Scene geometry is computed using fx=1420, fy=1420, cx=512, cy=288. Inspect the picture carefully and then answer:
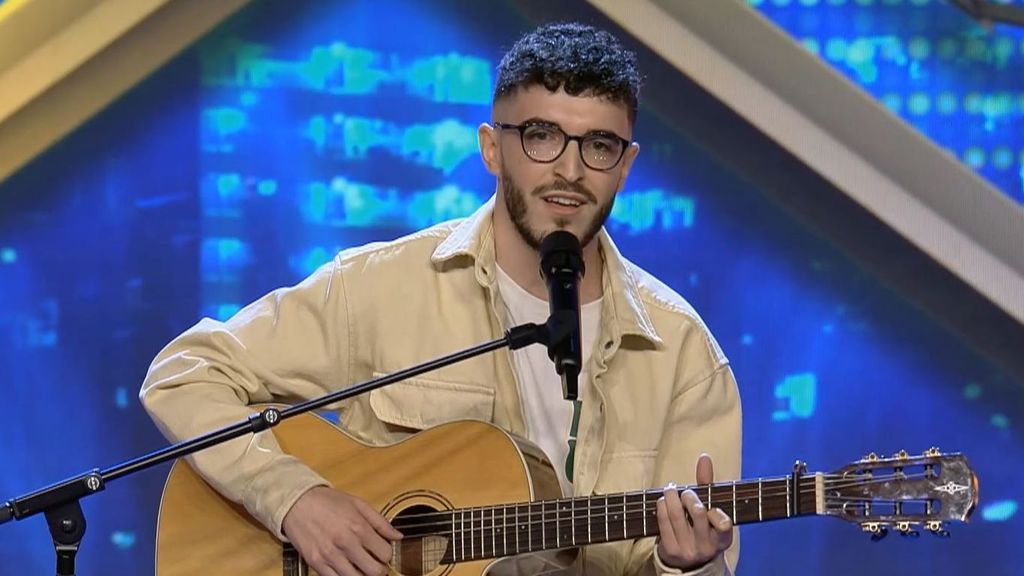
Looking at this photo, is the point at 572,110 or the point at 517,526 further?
the point at 572,110

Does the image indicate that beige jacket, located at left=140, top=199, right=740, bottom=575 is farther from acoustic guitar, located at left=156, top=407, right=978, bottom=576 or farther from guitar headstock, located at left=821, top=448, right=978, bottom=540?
guitar headstock, located at left=821, top=448, right=978, bottom=540

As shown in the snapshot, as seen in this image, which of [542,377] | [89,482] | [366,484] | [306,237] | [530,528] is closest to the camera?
[89,482]

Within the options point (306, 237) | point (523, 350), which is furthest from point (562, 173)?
point (306, 237)

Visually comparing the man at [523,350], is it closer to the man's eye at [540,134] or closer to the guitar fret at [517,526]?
the man's eye at [540,134]

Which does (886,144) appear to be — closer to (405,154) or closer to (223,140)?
(405,154)

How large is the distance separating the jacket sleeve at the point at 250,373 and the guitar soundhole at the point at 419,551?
19cm

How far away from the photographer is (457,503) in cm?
250

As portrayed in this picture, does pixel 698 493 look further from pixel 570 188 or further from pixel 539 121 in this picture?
pixel 539 121

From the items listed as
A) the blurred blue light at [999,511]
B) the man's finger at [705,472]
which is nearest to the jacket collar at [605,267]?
the man's finger at [705,472]

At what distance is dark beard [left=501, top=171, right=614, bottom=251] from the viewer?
8.61 ft

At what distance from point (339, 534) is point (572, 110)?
881 mm

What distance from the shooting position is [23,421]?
3.59 m

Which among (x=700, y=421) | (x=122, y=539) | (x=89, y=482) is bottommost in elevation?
(x=122, y=539)

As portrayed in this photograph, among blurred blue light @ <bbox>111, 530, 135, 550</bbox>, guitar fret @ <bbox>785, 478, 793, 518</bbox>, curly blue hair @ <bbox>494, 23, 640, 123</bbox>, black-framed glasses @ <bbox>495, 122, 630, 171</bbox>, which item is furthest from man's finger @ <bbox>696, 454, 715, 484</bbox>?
blurred blue light @ <bbox>111, 530, 135, 550</bbox>
